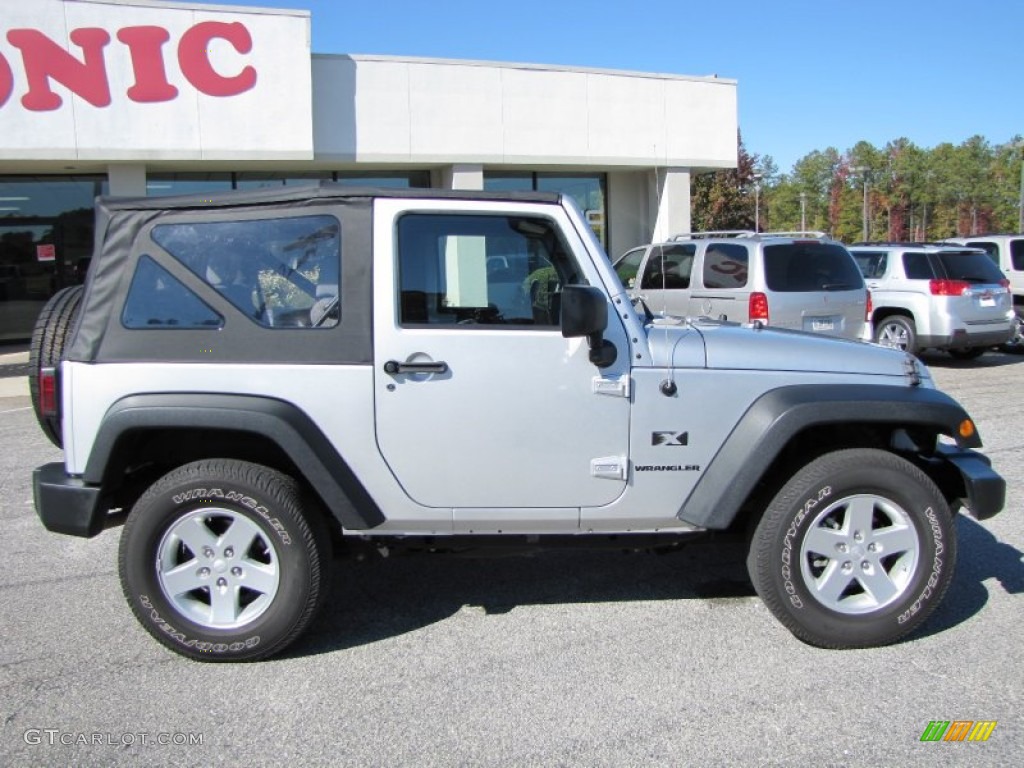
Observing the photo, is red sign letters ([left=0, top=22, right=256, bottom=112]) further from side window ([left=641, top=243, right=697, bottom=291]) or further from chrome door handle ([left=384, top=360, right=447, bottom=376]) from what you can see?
chrome door handle ([left=384, top=360, right=447, bottom=376])

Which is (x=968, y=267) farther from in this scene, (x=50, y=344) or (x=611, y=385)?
(x=50, y=344)

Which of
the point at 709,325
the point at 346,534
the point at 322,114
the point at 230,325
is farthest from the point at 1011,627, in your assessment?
the point at 322,114

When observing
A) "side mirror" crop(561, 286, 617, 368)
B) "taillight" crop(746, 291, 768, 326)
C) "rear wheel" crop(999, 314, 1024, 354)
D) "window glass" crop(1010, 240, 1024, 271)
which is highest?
"window glass" crop(1010, 240, 1024, 271)

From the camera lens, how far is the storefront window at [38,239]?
52.1 feet

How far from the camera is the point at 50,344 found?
12.5ft

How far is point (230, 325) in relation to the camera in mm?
3631

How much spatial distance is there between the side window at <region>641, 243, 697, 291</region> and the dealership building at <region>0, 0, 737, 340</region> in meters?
5.07

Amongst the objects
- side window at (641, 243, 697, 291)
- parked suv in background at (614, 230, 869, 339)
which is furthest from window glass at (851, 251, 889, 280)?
side window at (641, 243, 697, 291)

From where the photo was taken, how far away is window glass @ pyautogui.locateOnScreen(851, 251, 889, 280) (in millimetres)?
12969

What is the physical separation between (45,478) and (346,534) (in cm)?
132

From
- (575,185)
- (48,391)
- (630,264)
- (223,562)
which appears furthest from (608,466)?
(575,185)

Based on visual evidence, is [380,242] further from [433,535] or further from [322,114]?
[322,114]

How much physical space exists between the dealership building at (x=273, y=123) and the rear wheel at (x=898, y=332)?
476 centimetres

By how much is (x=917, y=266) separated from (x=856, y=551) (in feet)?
33.4
